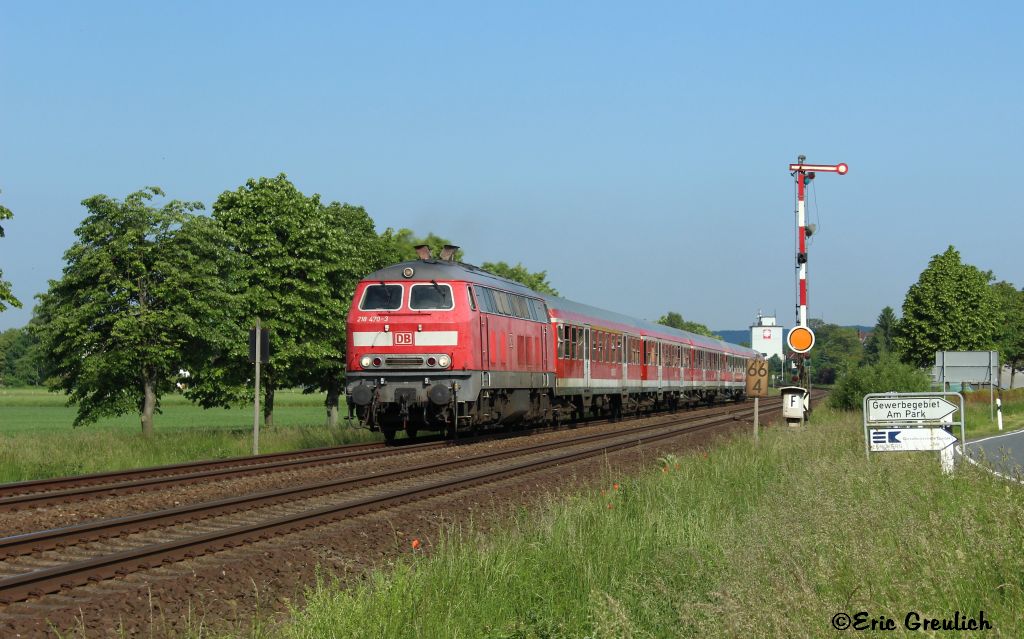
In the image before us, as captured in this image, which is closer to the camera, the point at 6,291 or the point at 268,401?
the point at 6,291

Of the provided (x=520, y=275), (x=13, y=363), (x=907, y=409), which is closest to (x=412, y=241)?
(x=520, y=275)

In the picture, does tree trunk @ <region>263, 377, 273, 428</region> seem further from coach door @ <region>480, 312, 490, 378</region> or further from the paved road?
the paved road

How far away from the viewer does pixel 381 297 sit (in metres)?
22.2

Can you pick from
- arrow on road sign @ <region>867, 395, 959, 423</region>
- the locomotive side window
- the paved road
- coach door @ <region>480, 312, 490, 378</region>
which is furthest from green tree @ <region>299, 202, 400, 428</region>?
arrow on road sign @ <region>867, 395, 959, 423</region>

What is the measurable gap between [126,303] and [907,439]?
2087cm

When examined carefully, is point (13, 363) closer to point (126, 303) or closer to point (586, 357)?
point (126, 303)

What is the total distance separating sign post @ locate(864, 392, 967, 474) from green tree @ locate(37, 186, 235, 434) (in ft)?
61.5

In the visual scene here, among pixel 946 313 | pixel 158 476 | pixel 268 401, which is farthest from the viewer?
pixel 946 313

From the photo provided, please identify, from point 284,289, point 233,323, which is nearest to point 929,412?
point 233,323

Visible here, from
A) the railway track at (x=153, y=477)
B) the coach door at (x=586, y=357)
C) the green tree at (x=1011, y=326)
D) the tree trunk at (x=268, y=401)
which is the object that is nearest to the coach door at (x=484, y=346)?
the railway track at (x=153, y=477)

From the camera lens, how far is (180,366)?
2995 centimetres

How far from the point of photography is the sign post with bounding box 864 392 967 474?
14605 mm

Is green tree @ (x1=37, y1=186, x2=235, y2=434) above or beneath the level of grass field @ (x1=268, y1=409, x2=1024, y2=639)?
above

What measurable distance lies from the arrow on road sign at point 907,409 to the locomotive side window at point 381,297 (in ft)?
33.5
